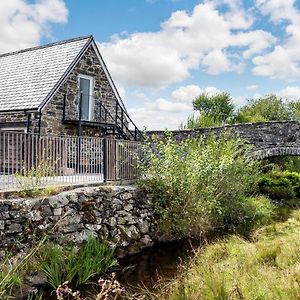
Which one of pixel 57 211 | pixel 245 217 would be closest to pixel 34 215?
pixel 57 211

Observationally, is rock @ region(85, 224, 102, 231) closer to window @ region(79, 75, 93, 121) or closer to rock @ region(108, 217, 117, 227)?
rock @ region(108, 217, 117, 227)

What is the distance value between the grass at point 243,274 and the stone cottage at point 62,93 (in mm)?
9039

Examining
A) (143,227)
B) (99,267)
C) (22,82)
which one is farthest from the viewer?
(22,82)

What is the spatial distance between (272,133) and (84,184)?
10756 mm

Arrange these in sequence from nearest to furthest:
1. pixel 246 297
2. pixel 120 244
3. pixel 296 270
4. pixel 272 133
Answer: pixel 246 297 → pixel 296 270 → pixel 120 244 → pixel 272 133

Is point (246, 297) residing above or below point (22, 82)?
below

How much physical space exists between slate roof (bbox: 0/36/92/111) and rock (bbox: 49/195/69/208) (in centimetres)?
677

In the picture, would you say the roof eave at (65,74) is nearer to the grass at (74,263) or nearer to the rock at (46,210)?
the rock at (46,210)

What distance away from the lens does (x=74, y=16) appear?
33.2 ft

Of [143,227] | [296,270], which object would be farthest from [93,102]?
[296,270]

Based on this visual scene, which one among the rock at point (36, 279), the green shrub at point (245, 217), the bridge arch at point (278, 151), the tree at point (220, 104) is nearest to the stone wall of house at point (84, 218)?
the rock at point (36, 279)

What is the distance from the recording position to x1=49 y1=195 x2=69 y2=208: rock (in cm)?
830

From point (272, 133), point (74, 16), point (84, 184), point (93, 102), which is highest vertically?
point (74, 16)

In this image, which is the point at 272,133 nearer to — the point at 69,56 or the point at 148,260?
the point at 69,56
